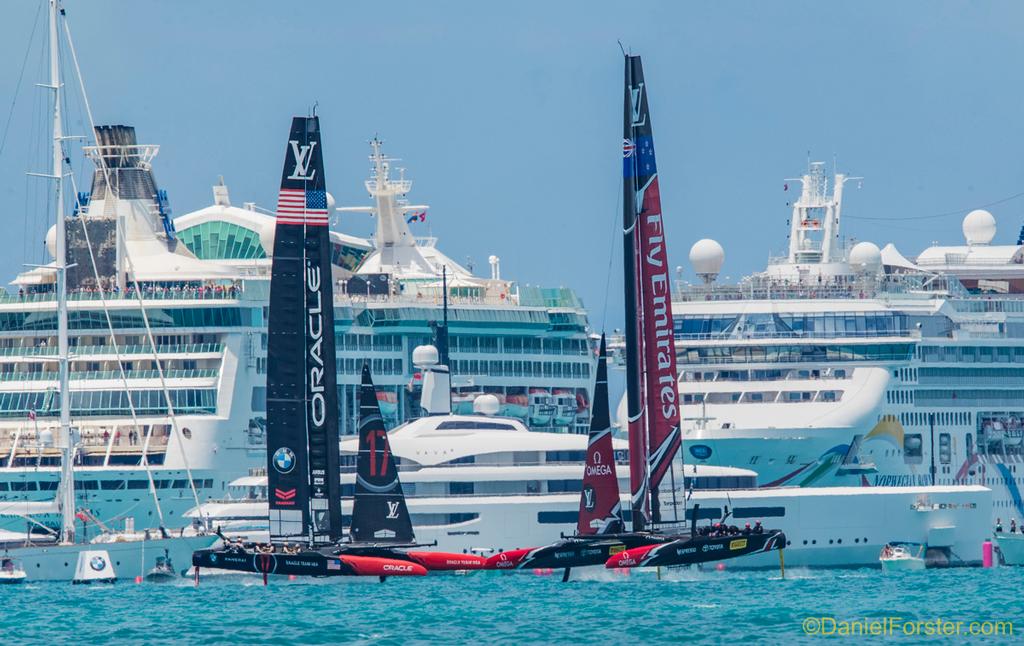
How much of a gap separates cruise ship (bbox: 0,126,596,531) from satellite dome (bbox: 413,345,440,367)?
1.66 meters

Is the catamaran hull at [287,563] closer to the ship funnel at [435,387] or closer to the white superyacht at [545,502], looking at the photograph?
the white superyacht at [545,502]

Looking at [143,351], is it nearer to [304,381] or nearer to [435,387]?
[435,387]

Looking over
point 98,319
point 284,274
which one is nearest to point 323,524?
point 284,274

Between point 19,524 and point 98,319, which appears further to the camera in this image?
point 98,319

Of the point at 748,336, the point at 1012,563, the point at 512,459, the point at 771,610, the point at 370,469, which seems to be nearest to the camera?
the point at 771,610

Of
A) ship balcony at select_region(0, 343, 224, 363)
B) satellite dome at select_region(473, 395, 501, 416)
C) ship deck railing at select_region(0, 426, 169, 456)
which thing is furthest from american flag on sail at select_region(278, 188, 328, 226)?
satellite dome at select_region(473, 395, 501, 416)

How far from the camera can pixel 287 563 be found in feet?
202

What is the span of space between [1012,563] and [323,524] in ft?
104

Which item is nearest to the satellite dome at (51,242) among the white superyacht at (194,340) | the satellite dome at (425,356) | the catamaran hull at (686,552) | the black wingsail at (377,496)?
the white superyacht at (194,340)

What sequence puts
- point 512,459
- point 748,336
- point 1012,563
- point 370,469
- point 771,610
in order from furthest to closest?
point 748,336, point 1012,563, point 512,459, point 370,469, point 771,610

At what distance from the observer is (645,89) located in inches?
2485

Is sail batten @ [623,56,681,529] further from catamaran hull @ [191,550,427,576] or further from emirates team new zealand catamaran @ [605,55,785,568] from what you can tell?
catamaran hull @ [191,550,427,576]

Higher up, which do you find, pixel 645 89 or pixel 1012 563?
pixel 645 89

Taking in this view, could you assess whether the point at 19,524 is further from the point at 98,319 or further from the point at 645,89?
the point at 645,89
